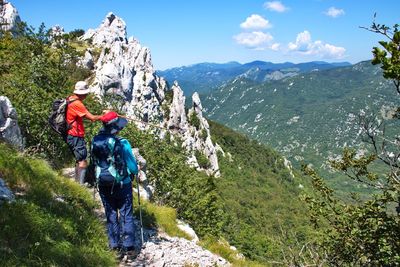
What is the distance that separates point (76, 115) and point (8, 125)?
2168 millimetres

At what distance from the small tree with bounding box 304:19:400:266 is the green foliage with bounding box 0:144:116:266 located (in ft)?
17.8

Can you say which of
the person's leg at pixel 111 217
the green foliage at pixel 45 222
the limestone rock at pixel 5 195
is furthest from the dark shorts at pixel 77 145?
the limestone rock at pixel 5 195

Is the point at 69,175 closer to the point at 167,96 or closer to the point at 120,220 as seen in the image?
the point at 120,220

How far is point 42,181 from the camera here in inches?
341

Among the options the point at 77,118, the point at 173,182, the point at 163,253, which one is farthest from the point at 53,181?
the point at 173,182

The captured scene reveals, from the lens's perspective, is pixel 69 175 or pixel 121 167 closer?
pixel 121 167

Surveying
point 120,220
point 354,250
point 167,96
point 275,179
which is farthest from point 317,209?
point 275,179

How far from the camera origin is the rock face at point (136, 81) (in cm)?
6675

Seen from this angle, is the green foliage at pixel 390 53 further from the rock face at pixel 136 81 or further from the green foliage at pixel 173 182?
the rock face at pixel 136 81

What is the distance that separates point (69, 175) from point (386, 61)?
356 inches

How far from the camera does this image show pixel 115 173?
311 inches

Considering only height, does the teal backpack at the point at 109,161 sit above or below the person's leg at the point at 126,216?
above

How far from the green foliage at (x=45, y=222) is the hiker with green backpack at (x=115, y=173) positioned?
356mm

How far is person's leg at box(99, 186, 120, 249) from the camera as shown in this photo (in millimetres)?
7949
